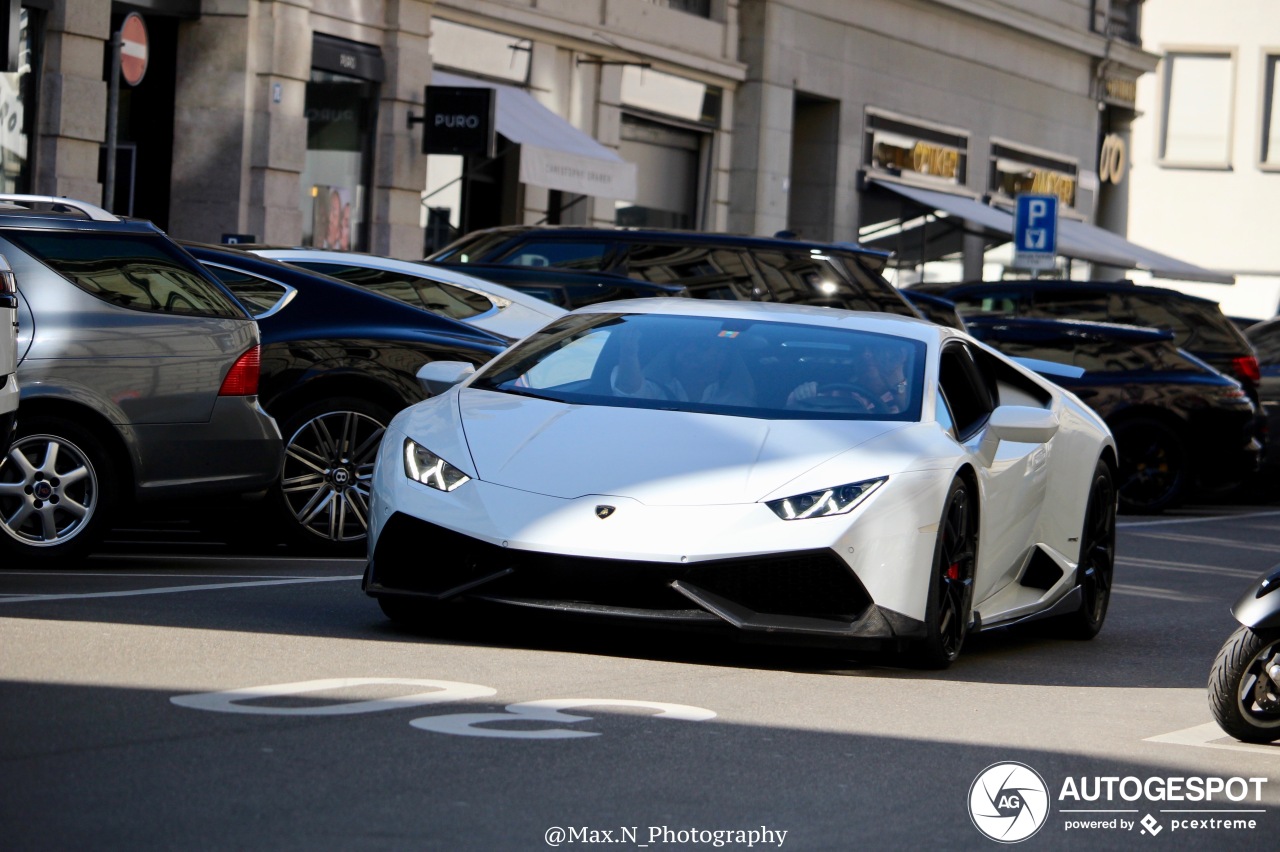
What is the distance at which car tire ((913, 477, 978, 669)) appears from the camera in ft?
24.7

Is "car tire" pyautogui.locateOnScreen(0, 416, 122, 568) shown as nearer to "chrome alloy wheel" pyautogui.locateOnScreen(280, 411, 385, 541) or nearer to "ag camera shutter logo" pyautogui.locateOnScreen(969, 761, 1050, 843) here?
"chrome alloy wheel" pyautogui.locateOnScreen(280, 411, 385, 541)

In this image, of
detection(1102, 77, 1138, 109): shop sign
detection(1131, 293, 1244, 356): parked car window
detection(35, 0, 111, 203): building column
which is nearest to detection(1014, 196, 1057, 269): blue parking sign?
detection(1131, 293, 1244, 356): parked car window

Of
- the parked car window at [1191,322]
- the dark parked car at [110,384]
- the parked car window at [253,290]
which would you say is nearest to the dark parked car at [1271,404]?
the parked car window at [1191,322]

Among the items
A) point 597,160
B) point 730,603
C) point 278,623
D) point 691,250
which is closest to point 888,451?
point 730,603

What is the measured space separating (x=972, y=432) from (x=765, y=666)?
4.46 feet

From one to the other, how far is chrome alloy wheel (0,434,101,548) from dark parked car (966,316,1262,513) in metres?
10.7

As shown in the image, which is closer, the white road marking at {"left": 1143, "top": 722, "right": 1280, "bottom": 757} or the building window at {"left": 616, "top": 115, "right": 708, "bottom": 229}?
the white road marking at {"left": 1143, "top": 722, "right": 1280, "bottom": 757}

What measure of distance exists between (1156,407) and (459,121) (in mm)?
10456

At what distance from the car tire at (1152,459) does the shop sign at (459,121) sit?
9858 mm

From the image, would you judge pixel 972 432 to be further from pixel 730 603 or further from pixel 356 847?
pixel 356 847

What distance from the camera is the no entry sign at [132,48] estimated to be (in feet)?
49.7

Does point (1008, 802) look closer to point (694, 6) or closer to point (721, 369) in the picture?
point (721, 369)

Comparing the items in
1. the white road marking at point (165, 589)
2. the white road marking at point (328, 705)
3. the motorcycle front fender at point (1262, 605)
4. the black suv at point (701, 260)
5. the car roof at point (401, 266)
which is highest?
the black suv at point (701, 260)

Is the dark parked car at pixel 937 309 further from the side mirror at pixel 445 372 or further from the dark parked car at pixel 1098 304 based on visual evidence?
the side mirror at pixel 445 372
